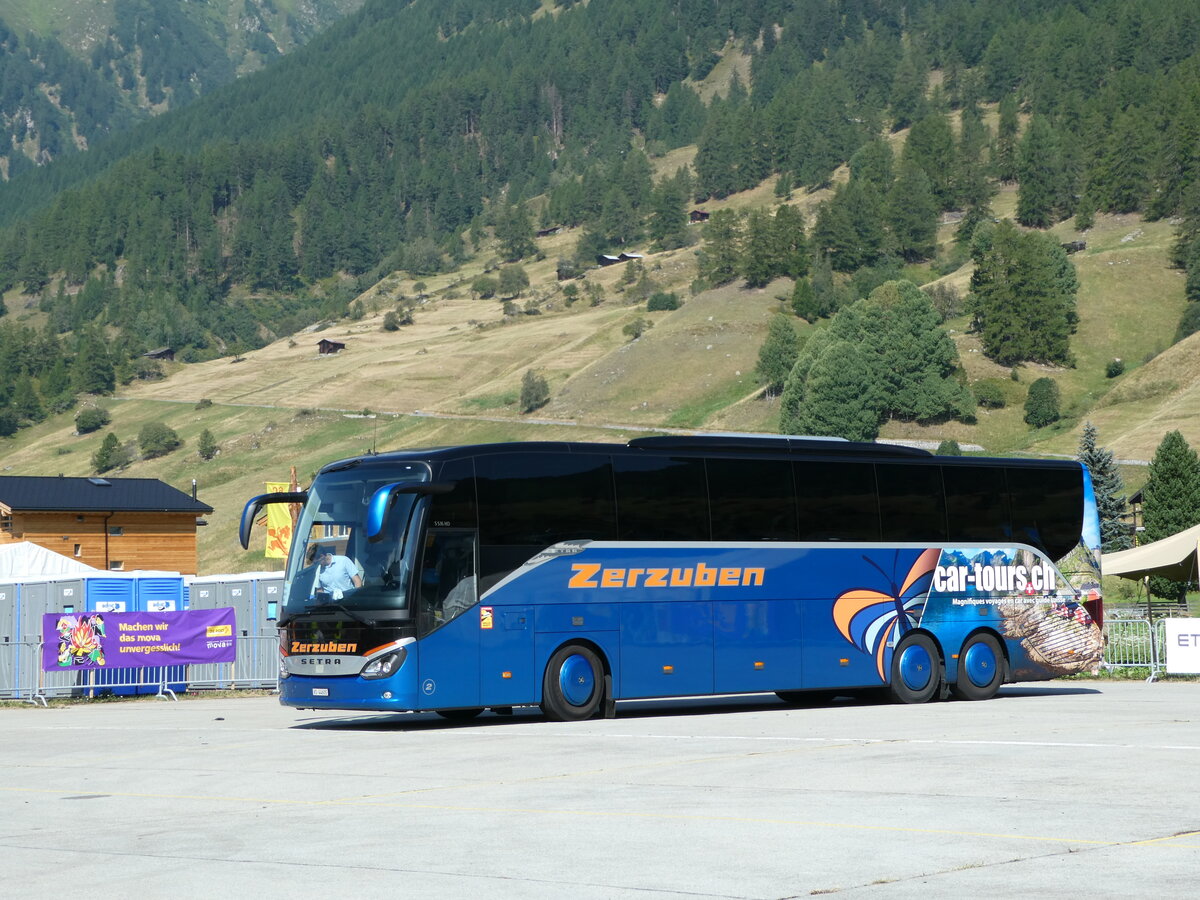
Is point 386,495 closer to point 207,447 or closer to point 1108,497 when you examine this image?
point 1108,497

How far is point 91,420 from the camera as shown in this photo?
182m

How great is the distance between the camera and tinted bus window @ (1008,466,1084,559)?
2653cm

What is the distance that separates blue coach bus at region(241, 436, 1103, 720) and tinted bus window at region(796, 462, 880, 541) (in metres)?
0.04

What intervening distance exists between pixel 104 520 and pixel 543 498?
50.8m

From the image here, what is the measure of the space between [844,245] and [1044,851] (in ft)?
537

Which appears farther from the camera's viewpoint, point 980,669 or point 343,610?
point 980,669

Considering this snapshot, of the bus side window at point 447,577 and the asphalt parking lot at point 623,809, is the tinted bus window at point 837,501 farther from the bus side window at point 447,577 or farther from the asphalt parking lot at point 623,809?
the bus side window at point 447,577

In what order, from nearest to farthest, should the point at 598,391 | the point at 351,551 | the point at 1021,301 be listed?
the point at 351,551 < the point at 1021,301 < the point at 598,391

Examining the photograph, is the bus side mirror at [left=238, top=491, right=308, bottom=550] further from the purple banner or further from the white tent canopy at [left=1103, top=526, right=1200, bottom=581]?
the white tent canopy at [left=1103, top=526, right=1200, bottom=581]

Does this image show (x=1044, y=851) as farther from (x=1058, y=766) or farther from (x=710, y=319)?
(x=710, y=319)

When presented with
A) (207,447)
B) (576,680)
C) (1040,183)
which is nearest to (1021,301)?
(1040,183)

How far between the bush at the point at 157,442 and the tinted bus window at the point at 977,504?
140192 millimetres

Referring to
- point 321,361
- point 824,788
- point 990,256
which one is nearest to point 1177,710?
point 824,788

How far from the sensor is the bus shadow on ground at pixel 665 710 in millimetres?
23250
